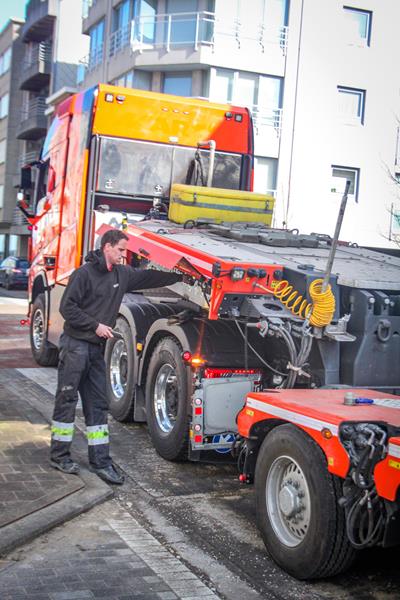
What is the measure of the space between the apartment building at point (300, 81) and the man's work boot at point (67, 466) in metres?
21.7

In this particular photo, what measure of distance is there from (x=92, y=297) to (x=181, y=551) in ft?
7.23

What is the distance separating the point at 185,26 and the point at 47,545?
25798 mm

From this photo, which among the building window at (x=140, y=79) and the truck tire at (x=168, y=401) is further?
the building window at (x=140, y=79)

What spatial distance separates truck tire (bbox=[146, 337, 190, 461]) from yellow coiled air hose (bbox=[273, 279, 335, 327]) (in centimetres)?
120

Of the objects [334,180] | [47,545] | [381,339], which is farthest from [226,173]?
[334,180]

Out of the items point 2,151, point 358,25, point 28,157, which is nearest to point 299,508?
point 358,25

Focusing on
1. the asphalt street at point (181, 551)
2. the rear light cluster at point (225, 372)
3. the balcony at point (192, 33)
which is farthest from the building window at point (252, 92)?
the asphalt street at point (181, 551)

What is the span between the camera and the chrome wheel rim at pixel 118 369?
7.92 metres

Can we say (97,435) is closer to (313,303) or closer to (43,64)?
(313,303)

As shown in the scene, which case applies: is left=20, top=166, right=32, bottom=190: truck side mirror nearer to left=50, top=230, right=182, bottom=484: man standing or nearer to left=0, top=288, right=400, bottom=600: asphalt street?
left=50, top=230, right=182, bottom=484: man standing

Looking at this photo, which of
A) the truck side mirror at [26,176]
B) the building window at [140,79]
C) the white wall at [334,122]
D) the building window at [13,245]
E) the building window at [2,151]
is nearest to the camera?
the truck side mirror at [26,176]

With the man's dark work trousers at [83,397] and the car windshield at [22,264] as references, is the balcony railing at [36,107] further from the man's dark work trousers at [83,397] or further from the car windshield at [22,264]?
the man's dark work trousers at [83,397]

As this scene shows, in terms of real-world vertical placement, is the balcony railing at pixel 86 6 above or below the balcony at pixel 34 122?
above

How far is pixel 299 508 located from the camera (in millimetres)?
4410
